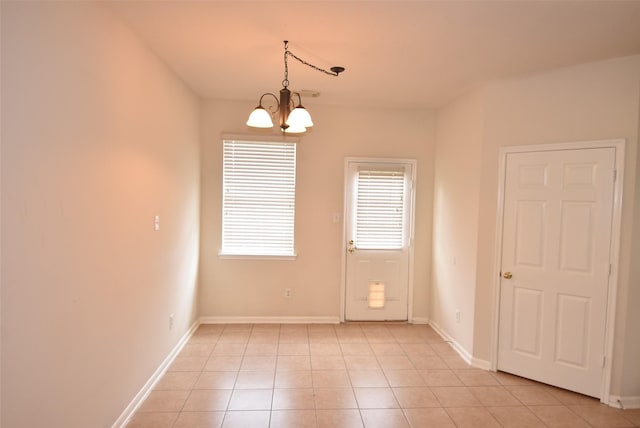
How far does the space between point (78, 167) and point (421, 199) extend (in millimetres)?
3845

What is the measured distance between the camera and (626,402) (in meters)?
2.81

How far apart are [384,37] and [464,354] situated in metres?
3.19

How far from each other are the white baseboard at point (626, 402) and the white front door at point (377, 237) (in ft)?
7.45

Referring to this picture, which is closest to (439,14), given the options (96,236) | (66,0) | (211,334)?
(66,0)

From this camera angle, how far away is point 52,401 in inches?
68.1

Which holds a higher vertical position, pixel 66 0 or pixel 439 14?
pixel 439 14

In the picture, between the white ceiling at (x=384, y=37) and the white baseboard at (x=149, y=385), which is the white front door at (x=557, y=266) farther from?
the white baseboard at (x=149, y=385)

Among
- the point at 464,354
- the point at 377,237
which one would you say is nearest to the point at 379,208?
the point at 377,237

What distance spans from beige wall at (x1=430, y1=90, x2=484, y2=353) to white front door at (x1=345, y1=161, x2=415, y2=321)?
386mm

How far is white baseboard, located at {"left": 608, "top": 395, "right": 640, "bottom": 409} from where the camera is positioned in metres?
2.80

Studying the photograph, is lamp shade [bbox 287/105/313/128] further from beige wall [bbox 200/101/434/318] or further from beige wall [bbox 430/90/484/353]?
beige wall [bbox 200/101/434/318]

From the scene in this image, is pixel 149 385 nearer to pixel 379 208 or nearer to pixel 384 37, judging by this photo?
pixel 379 208

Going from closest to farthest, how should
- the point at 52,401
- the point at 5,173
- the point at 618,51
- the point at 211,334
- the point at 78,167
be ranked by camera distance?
1. the point at 5,173
2. the point at 52,401
3. the point at 78,167
4. the point at 618,51
5. the point at 211,334

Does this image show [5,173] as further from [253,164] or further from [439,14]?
[253,164]
